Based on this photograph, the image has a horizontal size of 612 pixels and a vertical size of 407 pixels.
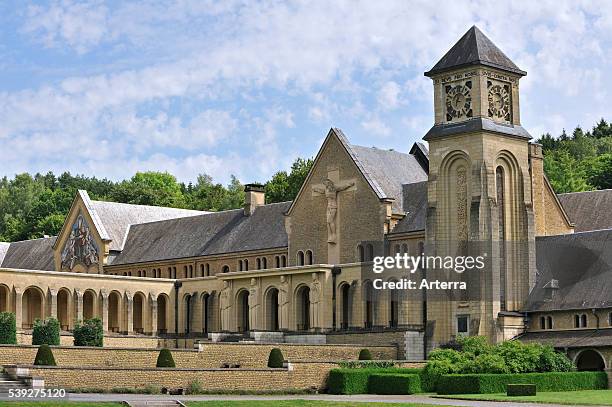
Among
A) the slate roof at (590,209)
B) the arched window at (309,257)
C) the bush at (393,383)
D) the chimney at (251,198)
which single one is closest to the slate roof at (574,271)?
the slate roof at (590,209)

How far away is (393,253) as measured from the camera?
81.5m

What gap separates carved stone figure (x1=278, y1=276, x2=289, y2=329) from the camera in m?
Answer: 84.1

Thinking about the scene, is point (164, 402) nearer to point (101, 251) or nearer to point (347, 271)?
point (347, 271)

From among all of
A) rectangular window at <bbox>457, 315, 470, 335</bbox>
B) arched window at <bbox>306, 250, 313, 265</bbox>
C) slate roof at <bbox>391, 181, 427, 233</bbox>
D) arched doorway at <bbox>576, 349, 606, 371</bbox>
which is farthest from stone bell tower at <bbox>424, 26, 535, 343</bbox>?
arched window at <bbox>306, 250, 313, 265</bbox>

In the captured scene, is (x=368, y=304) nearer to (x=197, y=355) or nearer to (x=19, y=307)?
(x=197, y=355)

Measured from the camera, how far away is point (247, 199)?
98000mm

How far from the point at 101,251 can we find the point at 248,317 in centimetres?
2134

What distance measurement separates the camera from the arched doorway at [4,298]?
3381 inches

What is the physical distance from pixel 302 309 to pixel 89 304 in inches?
702

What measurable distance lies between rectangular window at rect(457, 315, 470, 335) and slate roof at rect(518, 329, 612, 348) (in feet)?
11.1

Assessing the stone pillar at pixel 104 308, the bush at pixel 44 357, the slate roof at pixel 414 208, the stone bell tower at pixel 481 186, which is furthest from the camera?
the stone pillar at pixel 104 308

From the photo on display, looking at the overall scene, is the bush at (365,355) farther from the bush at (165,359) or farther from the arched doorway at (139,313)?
the arched doorway at (139,313)

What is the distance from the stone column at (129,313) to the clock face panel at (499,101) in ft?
106

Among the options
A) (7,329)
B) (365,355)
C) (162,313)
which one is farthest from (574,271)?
(162,313)
